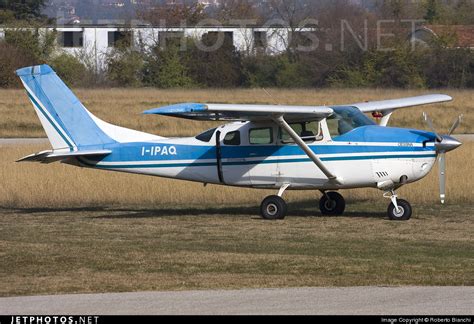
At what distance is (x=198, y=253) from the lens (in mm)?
13328

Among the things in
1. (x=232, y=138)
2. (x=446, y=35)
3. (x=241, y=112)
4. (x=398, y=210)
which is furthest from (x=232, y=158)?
(x=446, y=35)

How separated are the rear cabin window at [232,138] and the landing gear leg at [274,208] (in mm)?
1070

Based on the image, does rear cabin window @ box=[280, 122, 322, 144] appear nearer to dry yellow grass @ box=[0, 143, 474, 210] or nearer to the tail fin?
dry yellow grass @ box=[0, 143, 474, 210]

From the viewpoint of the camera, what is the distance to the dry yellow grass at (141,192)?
19.9 metres

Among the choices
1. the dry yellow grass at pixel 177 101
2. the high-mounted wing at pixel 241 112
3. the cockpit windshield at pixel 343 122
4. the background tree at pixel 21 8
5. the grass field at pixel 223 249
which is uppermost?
the background tree at pixel 21 8

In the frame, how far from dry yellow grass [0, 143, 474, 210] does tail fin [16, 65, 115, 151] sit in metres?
2.12

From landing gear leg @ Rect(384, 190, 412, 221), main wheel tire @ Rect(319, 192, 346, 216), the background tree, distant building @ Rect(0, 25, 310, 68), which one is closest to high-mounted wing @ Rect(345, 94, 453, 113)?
main wheel tire @ Rect(319, 192, 346, 216)

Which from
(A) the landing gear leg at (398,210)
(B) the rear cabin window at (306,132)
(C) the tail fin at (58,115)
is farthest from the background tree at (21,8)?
(A) the landing gear leg at (398,210)

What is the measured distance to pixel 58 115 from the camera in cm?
1797

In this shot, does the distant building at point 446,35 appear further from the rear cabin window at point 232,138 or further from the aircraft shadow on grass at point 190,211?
the rear cabin window at point 232,138

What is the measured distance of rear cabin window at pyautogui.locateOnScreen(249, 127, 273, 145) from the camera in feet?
56.3

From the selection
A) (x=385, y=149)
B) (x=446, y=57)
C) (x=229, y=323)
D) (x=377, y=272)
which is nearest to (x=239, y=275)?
(x=377, y=272)

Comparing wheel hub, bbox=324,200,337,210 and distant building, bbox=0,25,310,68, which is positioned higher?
distant building, bbox=0,25,310,68

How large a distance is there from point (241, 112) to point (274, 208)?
1840 mm
